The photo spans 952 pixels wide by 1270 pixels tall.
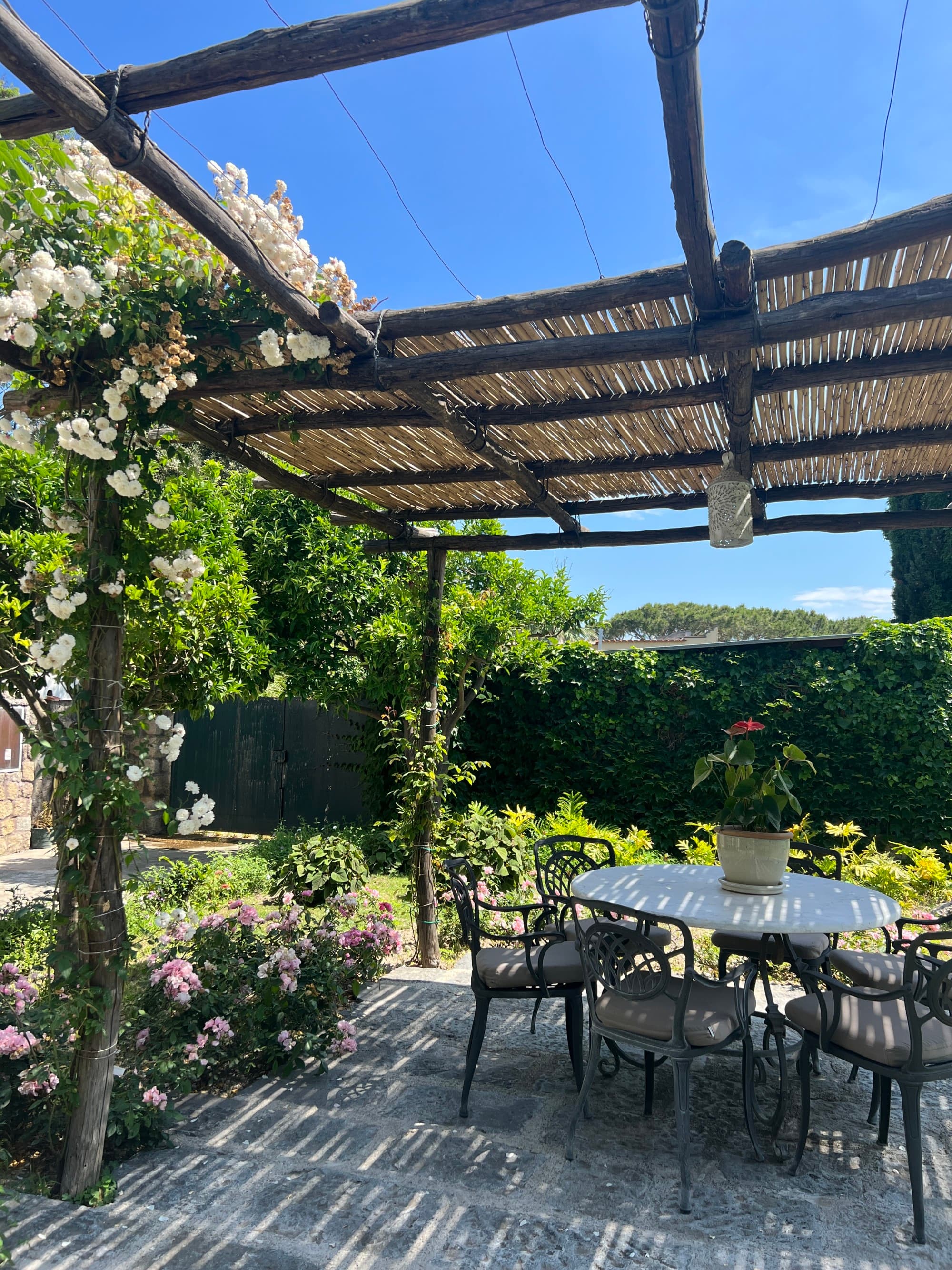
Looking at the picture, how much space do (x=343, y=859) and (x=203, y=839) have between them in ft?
15.7

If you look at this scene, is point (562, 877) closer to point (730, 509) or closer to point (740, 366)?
point (730, 509)

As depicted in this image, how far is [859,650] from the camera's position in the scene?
20.6ft

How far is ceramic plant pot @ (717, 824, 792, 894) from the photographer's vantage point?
2.92 meters

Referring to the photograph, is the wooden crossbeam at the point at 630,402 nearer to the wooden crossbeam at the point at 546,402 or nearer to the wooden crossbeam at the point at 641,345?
the wooden crossbeam at the point at 546,402

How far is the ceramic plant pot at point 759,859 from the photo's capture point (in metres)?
2.92

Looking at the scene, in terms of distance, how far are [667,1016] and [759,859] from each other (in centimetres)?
72

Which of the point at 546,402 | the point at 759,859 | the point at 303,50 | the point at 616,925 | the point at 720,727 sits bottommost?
the point at 616,925

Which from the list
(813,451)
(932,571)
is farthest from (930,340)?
(932,571)

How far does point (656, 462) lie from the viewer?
3.42 meters

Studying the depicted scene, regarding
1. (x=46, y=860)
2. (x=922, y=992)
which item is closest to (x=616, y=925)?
(x=922, y=992)

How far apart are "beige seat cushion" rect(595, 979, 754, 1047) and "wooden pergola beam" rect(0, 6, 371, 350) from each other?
2360mm

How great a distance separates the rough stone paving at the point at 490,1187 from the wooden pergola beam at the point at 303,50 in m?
2.65

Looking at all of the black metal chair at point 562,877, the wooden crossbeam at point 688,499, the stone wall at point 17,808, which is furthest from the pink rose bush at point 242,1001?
the stone wall at point 17,808

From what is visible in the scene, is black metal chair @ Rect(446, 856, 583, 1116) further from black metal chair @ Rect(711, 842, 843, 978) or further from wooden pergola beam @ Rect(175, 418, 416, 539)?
wooden pergola beam @ Rect(175, 418, 416, 539)
